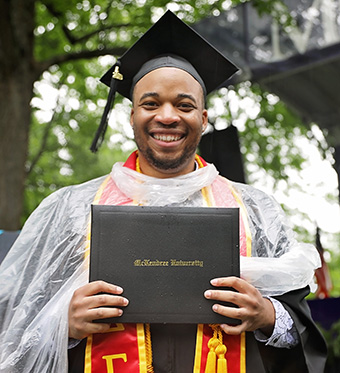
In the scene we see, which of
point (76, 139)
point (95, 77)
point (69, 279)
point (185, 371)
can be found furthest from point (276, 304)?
point (76, 139)

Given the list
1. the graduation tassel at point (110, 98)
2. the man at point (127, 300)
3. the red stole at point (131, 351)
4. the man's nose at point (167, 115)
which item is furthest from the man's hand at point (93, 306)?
the graduation tassel at point (110, 98)

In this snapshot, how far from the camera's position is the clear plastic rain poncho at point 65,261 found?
2092mm

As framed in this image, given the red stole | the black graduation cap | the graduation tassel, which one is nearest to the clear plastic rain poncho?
the red stole

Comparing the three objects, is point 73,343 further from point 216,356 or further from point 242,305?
point 242,305

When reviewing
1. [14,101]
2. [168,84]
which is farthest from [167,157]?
[14,101]

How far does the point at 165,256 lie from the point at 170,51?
105 centimetres

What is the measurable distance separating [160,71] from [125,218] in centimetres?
74

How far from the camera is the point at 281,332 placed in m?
2.09

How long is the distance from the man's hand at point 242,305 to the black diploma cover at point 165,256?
3 centimetres

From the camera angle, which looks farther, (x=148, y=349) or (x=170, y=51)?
(x=170, y=51)

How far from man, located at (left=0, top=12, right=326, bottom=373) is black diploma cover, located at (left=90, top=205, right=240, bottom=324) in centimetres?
6

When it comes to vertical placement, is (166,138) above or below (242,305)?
above

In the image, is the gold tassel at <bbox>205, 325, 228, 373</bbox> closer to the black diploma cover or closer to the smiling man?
the black diploma cover

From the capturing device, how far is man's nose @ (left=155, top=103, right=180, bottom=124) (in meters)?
2.26
